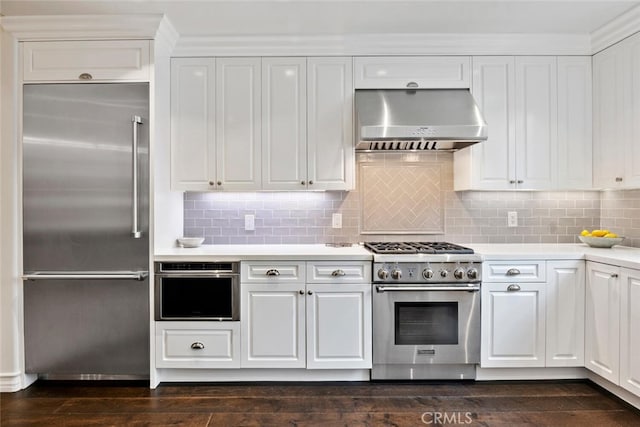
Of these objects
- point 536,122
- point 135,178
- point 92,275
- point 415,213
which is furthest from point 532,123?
point 92,275

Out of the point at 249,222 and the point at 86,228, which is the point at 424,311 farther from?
the point at 86,228

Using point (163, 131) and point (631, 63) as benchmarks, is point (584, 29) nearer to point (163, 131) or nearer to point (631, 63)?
point (631, 63)

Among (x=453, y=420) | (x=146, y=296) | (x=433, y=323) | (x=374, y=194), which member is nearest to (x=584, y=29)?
(x=374, y=194)

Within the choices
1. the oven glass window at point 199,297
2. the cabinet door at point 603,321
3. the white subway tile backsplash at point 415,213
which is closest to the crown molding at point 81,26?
the white subway tile backsplash at point 415,213

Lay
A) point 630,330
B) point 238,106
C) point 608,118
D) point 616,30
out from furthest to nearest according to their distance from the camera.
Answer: point 238,106 → point 608,118 → point 616,30 → point 630,330

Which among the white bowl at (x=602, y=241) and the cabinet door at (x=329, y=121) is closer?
the white bowl at (x=602, y=241)

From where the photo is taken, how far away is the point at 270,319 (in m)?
2.77

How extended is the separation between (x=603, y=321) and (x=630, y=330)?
0.72 ft

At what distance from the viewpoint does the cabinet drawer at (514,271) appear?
109 inches

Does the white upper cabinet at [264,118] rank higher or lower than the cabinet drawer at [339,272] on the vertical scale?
higher

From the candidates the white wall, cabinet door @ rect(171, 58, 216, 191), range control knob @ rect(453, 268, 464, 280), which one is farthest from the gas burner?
the white wall

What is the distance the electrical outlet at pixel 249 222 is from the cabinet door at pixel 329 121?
64 cm

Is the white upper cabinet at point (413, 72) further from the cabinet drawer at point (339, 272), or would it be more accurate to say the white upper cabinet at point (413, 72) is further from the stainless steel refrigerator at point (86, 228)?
the stainless steel refrigerator at point (86, 228)

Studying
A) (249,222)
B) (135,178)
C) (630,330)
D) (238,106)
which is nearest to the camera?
(630,330)
